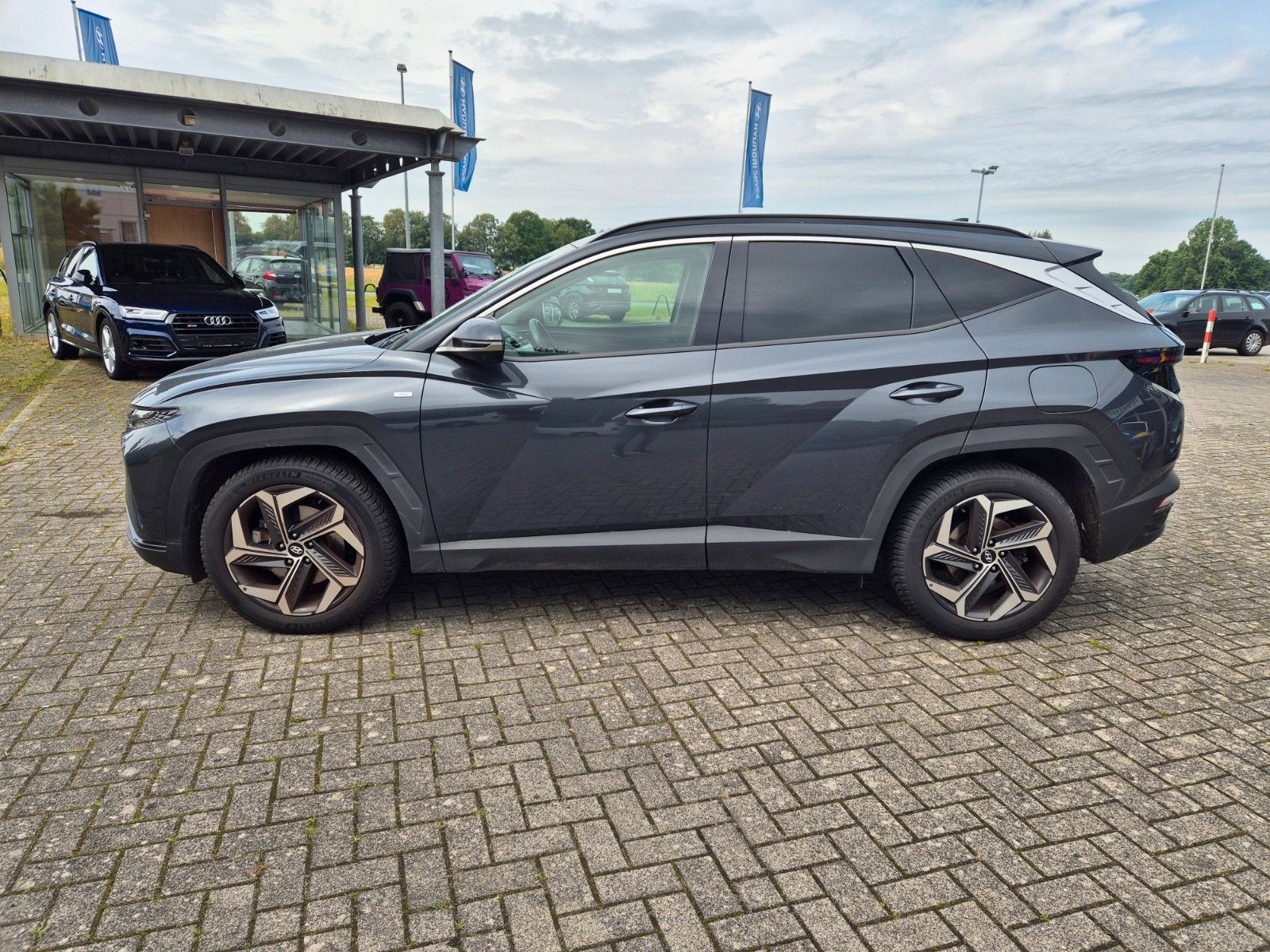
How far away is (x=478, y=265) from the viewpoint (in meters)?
20.1

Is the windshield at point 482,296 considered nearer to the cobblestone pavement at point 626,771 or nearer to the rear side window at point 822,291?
the rear side window at point 822,291

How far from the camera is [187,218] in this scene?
1647 cm

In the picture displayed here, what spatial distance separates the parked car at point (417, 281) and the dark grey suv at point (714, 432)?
50.4 feet

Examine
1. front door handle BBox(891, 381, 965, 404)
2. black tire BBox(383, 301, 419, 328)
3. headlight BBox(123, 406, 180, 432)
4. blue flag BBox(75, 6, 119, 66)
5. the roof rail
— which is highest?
blue flag BBox(75, 6, 119, 66)

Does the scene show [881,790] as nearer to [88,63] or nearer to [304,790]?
[304,790]

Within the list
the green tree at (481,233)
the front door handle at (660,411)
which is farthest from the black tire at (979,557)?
the green tree at (481,233)

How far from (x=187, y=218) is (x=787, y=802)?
17222mm

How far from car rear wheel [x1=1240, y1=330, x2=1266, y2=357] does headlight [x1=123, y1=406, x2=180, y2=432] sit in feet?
81.7

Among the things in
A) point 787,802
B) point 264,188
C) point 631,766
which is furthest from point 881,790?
point 264,188

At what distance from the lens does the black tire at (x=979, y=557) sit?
379 centimetres

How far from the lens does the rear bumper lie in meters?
3.87

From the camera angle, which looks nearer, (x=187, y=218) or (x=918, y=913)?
(x=918, y=913)

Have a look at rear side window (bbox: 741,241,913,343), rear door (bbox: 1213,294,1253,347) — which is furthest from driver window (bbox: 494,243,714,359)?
rear door (bbox: 1213,294,1253,347)

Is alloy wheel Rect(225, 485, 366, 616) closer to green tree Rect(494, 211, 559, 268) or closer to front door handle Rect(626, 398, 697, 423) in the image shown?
front door handle Rect(626, 398, 697, 423)
